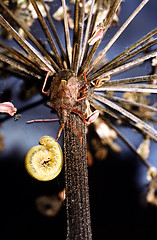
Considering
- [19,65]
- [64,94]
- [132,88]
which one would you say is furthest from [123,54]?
[19,65]

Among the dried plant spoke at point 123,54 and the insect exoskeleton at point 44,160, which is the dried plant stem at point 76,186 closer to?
the insect exoskeleton at point 44,160

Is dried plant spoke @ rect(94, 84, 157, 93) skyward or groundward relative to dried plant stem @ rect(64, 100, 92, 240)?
skyward

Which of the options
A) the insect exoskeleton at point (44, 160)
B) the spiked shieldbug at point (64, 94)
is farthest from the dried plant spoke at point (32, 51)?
the insect exoskeleton at point (44, 160)

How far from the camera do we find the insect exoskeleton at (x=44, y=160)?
1.49 meters

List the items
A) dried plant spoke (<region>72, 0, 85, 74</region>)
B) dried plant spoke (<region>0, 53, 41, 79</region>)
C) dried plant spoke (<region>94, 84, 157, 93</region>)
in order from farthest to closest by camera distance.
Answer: dried plant spoke (<region>94, 84, 157, 93</region>) < dried plant spoke (<region>0, 53, 41, 79</region>) < dried plant spoke (<region>72, 0, 85, 74</region>)

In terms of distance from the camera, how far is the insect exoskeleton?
1.49 metres

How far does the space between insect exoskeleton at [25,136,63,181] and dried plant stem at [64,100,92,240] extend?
5.2 inches

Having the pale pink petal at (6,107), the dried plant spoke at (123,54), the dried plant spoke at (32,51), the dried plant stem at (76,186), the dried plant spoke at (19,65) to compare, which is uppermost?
the dried plant spoke at (123,54)

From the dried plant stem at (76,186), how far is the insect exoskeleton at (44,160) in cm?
13

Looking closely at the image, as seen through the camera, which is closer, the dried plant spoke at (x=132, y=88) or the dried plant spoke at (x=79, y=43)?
the dried plant spoke at (x=79, y=43)

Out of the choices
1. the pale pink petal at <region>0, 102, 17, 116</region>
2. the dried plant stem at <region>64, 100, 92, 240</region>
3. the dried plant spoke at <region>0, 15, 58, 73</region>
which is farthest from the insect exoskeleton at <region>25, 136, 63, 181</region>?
the dried plant spoke at <region>0, 15, 58, 73</region>

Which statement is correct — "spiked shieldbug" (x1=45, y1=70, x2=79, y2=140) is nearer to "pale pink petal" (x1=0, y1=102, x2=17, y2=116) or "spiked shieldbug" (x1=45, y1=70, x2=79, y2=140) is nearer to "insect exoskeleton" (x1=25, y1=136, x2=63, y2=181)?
"insect exoskeleton" (x1=25, y1=136, x2=63, y2=181)

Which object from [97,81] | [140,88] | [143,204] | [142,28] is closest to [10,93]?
[97,81]

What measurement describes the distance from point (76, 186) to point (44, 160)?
29 centimetres
